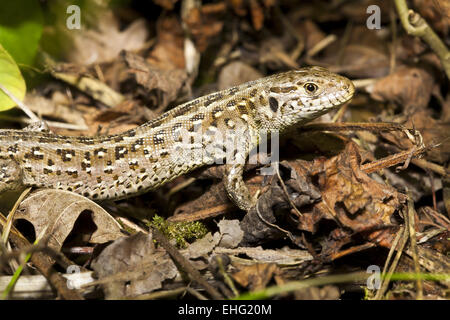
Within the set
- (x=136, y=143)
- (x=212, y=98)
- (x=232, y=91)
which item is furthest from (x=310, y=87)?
(x=136, y=143)

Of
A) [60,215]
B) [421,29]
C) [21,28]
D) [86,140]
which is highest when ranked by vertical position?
[21,28]

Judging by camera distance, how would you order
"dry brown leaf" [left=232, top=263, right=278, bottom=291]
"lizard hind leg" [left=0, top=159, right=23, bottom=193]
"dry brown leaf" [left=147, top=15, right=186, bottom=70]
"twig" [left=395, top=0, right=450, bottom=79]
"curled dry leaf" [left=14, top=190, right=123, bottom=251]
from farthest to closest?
"dry brown leaf" [left=147, top=15, right=186, bottom=70] → "twig" [left=395, top=0, right=450, bottom=79] → "lizard hind leg" [left=0, top=159, right=23, bottom=193] → "curled dry leaf" [left=14, top=190, right=123, bottom=251] → "dry brown leaf" [left=232, top=263, right=278, bottom=291]

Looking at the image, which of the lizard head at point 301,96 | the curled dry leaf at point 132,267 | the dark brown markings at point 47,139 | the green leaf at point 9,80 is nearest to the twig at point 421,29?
the lizard head at point 301,96

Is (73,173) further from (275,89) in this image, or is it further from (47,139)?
(275,89)

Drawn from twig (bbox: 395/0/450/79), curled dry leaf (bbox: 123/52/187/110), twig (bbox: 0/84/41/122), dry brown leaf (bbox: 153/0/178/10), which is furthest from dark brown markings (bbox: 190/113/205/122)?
twig (bbox: 395/0/450/79)

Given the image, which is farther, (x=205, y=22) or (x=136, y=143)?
(x=205, y=22)

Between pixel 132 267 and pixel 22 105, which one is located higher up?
pixel 22 105

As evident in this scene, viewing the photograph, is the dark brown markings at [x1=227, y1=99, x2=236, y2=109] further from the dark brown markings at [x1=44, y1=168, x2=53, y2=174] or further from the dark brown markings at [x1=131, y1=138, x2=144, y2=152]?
the dark brown markings at [x1=44, y1=168, x2=53, y2=174]
